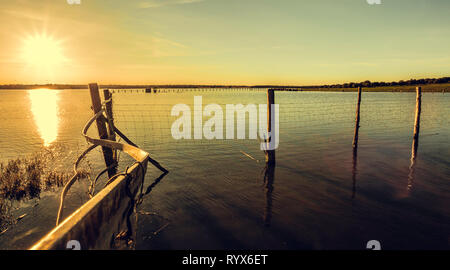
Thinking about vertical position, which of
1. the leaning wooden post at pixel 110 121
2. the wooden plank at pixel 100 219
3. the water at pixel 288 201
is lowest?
the water at pixel 288 201

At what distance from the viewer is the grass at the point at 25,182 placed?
740cm

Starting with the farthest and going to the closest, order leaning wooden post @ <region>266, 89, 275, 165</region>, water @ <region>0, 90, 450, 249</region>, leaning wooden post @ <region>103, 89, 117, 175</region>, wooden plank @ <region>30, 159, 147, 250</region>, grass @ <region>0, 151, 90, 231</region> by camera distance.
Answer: leaning wooden post @ <region>266, 89, 275, 165</region>
leaning wooden post @ <region>103, 89, 117, 175</region>
grass @ <region>0, 151, 90, 231</region>
water @ <region>0, 90, 450, 249</region>
wooden plank @ <region>30, 159, 147, 250</region>

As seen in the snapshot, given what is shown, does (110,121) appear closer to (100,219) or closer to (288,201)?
(100,219)

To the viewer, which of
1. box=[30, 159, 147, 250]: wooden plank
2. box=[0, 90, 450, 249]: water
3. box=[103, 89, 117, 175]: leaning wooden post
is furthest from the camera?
box=[103, 89, 117, 175]: leaning wooden post

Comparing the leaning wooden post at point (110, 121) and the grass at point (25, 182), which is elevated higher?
the leaning wooden post at point (110, 121)

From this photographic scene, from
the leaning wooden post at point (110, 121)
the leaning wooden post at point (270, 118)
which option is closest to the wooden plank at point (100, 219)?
the leaning wooden post at point (110, 121)

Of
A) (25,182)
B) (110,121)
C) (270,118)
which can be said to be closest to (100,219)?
(110,121)

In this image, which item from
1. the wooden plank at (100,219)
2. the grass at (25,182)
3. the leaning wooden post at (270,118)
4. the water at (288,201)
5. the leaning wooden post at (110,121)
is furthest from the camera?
the leaning wooden post at (270,118)

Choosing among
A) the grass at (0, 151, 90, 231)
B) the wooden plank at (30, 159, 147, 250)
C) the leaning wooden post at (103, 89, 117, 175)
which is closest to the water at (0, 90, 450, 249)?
the grass at (0, 151, 90, 231)

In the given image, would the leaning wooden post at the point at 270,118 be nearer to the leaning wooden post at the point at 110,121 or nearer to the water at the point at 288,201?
the water at the point at 288,201

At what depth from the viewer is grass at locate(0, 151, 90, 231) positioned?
7396 mm

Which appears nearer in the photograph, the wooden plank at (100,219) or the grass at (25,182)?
the wooden plank at (100,219)

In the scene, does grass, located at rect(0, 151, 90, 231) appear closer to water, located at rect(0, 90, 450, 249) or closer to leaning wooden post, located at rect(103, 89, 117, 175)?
water, located at rect(0, 90, 450, 249)

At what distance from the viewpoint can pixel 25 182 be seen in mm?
Result: 8789
